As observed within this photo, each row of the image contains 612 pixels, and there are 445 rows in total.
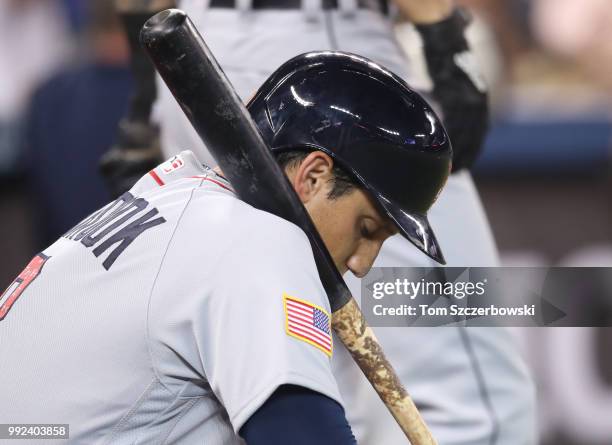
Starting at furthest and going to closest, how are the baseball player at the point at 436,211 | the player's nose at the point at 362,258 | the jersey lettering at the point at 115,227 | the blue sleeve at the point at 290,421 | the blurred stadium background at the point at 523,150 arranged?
the blurred stadium background at the point at 523,150 < the baseball player at the point at 436,211 < the player's nose at the point at 362,258 < the jersey lettering at the point at 115,227 < the blue sleeve at the point at 290,421

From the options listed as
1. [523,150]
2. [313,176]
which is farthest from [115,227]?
[523,150]

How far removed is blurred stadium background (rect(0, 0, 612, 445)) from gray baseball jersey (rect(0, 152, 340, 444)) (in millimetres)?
2072

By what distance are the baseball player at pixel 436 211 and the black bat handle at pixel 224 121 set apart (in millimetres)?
549

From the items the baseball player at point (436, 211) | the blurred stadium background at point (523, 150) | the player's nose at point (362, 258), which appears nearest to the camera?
the player's nose at point (362, 258)

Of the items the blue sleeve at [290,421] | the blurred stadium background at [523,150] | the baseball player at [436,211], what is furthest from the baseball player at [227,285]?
the blurred stadium background at [523,150]

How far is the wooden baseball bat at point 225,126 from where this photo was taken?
141 cm

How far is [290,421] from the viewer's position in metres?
1.23

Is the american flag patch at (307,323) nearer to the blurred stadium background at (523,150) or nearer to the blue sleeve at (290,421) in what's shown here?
the blue sleeve at (290,421)

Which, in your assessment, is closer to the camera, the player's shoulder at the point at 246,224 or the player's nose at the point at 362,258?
the player's shoulder at the point at 246,224

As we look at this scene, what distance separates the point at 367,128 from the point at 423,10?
61 centimetres

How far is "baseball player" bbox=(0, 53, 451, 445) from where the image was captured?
1.26 meters

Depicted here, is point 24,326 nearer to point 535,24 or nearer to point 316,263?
point 316,263

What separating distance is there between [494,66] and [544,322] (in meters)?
1.97

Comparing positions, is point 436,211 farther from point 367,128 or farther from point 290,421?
point 290,421
